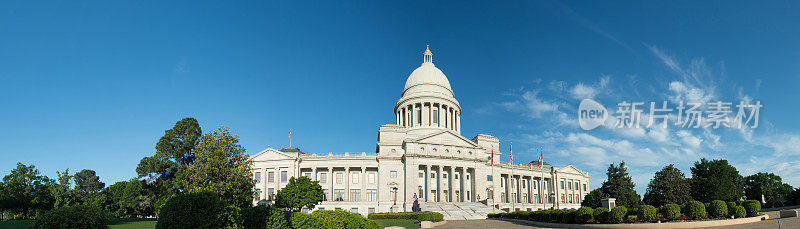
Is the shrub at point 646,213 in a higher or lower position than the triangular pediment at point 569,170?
lower

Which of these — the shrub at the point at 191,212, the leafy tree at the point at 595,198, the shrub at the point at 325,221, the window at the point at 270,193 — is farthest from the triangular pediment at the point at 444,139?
the shrub at the point at 191,212

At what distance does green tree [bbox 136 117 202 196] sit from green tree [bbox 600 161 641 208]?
61.8 m

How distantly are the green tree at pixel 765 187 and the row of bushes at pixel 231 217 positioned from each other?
99.5 metres

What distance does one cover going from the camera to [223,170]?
106 ft

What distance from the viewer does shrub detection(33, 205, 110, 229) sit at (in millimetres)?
16391

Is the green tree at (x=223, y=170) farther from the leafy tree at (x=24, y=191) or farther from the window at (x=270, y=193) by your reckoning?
the leafy tree at (x=24, y=191)

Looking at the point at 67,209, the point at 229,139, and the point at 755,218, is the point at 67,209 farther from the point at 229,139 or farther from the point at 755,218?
the point at 755,218

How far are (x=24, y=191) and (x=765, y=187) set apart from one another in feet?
456

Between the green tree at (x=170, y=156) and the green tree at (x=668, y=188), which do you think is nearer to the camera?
the green tree at (x=170, y=156)

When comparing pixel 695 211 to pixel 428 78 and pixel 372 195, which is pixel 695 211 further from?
pixel 428 78

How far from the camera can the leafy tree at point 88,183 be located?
84.2m

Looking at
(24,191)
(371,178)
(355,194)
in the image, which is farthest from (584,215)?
(24,191)

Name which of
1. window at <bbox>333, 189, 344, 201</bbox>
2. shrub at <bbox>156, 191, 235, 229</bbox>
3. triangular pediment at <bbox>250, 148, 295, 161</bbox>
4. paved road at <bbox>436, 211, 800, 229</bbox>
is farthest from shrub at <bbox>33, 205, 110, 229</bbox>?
window at <bbox>333, 189, 344, 201</bbox>

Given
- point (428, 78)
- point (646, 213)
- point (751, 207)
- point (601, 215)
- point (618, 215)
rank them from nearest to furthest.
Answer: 1. point (646, 213)
2. point (618, 215)
3. point (601, 215)
4. point (751, 207)
5. point (428, 78)
